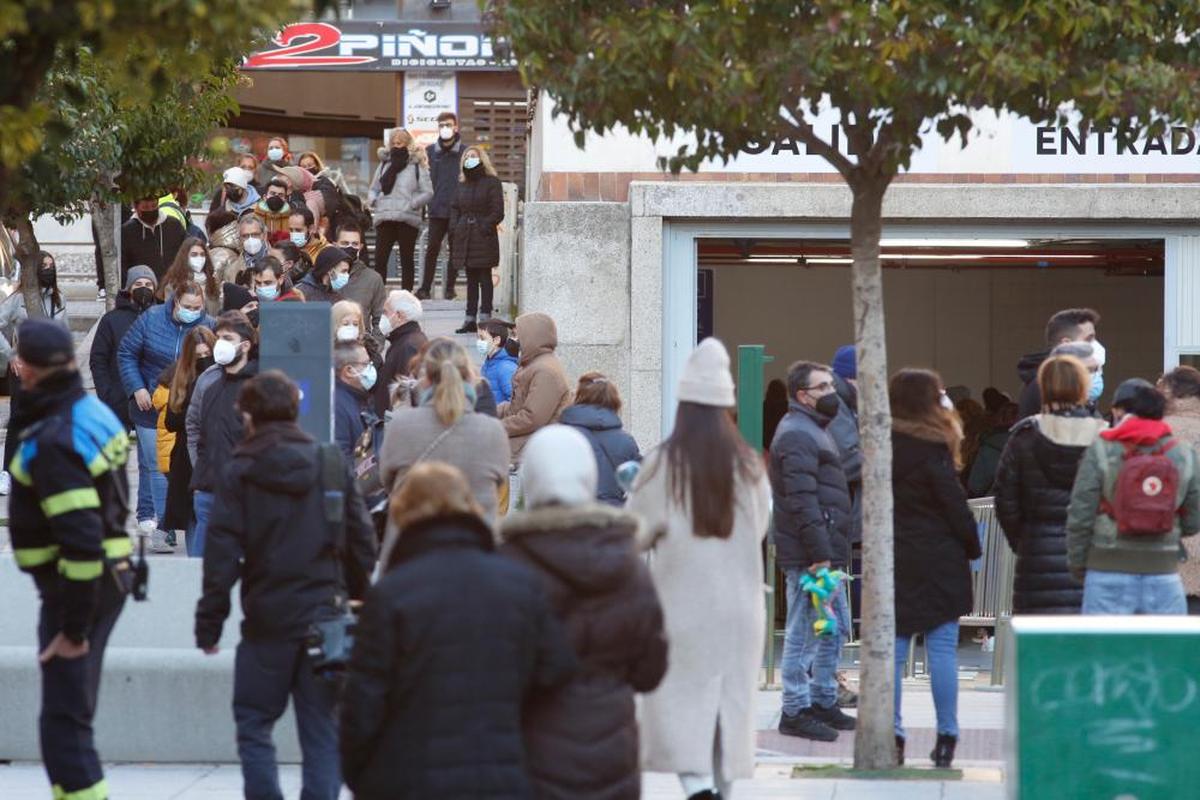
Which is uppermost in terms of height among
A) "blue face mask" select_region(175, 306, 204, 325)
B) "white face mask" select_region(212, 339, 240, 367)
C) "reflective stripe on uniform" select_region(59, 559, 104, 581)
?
"blue face mask" select_region(175, 306, 204, 325)

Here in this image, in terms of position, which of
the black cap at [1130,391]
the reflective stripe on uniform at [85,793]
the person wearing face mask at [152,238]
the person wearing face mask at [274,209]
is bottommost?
the reflective stripe on uniform at [85,793]

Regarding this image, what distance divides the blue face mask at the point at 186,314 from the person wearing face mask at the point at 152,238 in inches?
195

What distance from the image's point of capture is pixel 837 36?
7.76 metres

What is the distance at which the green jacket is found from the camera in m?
7.91

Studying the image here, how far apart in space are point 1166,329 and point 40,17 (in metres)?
11.2

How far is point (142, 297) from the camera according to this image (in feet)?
43.8

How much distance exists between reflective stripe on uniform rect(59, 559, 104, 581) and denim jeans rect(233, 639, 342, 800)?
61cm

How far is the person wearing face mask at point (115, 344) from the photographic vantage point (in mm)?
13023

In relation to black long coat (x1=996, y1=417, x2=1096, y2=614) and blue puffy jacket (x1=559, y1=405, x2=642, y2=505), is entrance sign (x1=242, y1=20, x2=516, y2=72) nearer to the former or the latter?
blue puffy jacket (x1=559, y1=405, x2=642, y2=505)

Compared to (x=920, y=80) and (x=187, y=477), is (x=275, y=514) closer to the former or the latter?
(x=920, y=80)

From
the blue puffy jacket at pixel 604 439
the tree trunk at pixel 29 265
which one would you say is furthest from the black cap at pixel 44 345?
the tree trunk at pixel 29 265

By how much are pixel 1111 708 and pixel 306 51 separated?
31.0 m

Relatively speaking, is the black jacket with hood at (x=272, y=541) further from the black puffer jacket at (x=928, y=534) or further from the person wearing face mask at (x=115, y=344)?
the person wearing face mask at (x=115, y=344)

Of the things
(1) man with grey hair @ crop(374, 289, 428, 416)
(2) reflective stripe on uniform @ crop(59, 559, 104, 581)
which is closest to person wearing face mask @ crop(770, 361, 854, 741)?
(1) man with grey hair @ crop(374, 289, 428, 416)
